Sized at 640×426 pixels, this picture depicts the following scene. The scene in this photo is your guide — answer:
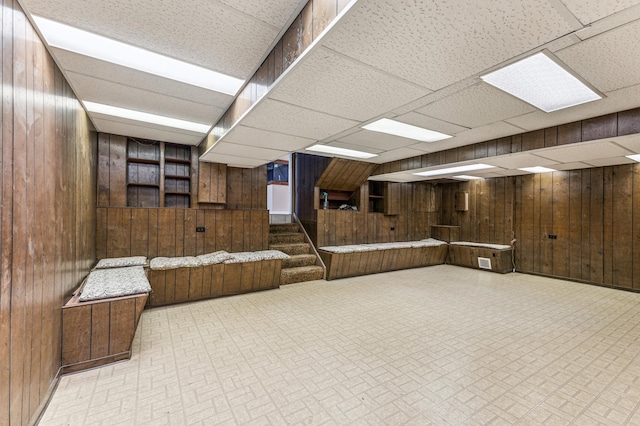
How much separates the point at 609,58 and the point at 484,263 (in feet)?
18.5

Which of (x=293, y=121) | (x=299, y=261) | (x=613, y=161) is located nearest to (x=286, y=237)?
(x=299, y=261)

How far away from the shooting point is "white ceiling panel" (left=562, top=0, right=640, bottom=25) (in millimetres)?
1083

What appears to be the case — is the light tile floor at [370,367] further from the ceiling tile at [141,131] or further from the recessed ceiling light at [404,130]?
the ceiling tile at [141,131]

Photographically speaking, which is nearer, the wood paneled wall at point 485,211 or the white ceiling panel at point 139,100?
the white ceiling panel at point 139,100

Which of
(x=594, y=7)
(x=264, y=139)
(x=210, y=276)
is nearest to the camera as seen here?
(x=594, y=7)

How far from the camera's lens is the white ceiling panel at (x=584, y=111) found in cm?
216

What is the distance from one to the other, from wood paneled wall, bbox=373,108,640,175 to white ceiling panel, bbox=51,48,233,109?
3.36 meters

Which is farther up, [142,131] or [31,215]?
[142,131]

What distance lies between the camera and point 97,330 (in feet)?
7.70

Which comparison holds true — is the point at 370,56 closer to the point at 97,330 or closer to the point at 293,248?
the point at 97,330

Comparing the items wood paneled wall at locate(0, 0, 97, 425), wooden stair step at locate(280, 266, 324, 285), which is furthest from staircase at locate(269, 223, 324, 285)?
wood paneled wall at locate(0, 0, 97, 425)

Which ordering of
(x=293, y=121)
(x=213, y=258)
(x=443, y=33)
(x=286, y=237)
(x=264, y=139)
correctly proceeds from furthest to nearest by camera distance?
1. (x=286, y=237)
2. (x=213, y=258)
3. (x=264, y=139)
4. (x=293, y=121)
5. (x=443, y=33)

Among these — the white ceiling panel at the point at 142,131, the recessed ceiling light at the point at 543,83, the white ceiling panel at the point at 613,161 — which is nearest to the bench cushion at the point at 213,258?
the white ceiling panel at the point at 142,131

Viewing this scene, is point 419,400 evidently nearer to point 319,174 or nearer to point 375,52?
point 375,52
